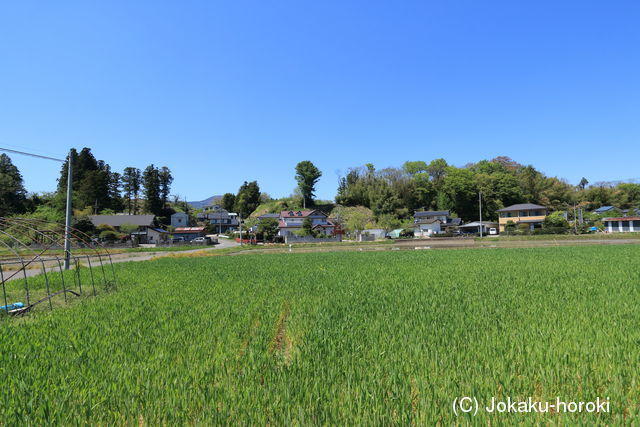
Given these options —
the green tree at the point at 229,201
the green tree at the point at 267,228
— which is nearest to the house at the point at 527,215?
the green tree at the point at 267,228

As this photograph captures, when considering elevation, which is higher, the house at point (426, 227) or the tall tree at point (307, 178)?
the tall tree at point (307, 178)

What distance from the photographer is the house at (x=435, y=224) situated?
2406 inches

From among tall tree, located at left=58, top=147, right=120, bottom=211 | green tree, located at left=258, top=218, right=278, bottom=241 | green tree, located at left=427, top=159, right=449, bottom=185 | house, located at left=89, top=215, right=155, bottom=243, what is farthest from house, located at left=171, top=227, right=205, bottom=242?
green tree, located at left=427, top=159, right=449, bottom=185

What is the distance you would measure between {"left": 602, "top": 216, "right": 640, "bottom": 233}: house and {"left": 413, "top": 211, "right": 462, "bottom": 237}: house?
23.1 m

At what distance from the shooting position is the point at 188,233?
70.1m

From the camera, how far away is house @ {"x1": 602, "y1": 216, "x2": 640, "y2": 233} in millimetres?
49812

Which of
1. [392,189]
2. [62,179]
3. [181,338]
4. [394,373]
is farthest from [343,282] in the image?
[62,179]

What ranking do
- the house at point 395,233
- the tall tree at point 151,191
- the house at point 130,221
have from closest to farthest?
the house at point 130,221
the house at point 395,233
the tall tree at point 151,191

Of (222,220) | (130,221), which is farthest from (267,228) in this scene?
(222,220)

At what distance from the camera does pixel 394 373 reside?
3.31 meters

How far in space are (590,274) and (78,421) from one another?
1377 cm

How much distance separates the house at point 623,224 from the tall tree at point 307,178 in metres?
61.4

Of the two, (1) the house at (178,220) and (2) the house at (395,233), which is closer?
(2) the house at (395,233)

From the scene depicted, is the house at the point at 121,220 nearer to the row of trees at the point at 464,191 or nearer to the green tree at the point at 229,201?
the green tree at the point at 229,201
